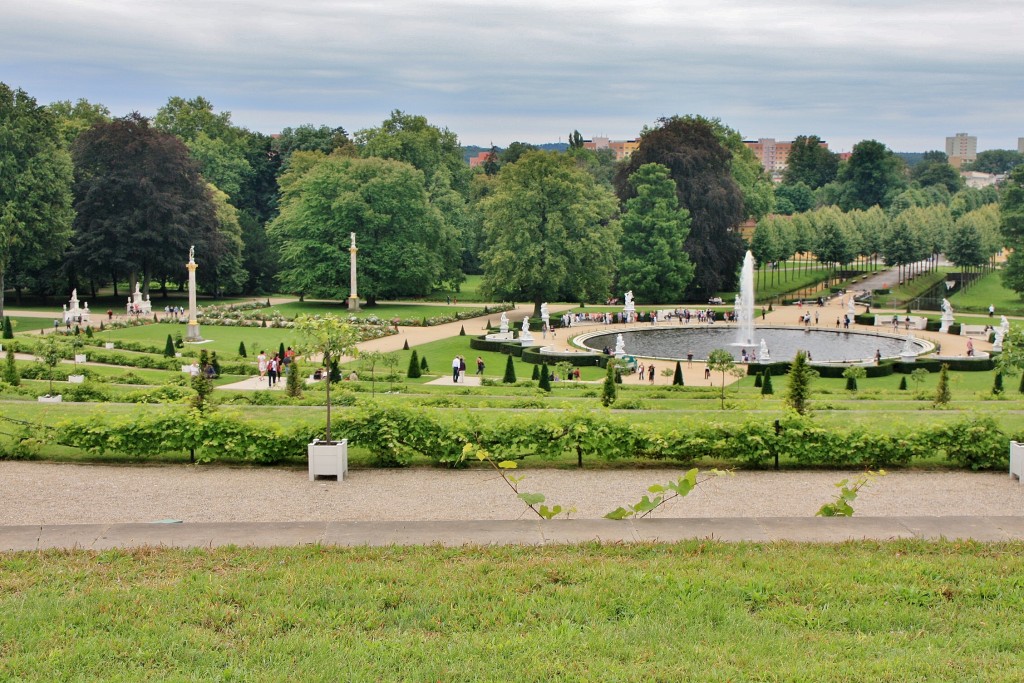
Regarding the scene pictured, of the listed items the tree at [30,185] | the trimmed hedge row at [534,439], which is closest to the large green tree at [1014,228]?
the trimmed hedge row at [534,439]

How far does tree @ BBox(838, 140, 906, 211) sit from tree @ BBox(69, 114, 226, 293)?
94.8 metres

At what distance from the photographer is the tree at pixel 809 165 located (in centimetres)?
16750

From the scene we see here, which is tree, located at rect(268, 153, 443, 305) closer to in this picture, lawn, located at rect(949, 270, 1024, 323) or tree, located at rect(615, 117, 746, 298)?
tree, located at rect(615, 117, 746, 298)

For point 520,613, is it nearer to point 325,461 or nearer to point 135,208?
point 325,461

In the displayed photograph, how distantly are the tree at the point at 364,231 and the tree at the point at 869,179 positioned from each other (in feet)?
274

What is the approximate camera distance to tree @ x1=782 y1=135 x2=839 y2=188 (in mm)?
167500

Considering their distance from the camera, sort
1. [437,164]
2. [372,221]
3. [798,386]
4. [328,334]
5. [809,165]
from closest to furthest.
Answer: [328,334] → [798,386] → [372,221] → [437,164] → [809,165]

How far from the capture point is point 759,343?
53.6 metres

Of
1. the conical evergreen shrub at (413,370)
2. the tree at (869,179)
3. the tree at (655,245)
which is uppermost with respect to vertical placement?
the tree at (869,179)

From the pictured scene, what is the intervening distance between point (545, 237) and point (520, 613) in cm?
5346

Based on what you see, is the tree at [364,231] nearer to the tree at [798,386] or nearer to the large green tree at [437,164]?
the large green tree at [437,164]

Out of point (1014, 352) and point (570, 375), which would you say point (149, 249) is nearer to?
point (570, 375)

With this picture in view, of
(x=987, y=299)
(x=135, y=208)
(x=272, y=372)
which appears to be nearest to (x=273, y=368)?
(x=272, y=372)

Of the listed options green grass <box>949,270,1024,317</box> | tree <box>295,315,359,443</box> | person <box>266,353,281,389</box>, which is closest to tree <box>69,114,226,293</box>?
person <box>266,353,281,389</box>
